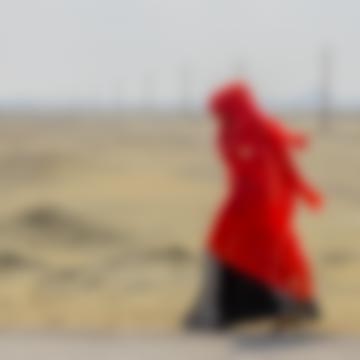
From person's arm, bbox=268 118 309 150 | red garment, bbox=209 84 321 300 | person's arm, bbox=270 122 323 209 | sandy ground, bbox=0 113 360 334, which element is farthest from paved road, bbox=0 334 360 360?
person's arm, bbox=268 118 309 150

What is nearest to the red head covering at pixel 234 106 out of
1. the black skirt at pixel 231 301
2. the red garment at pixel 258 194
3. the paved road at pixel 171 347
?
the red garment at pixel 258 194

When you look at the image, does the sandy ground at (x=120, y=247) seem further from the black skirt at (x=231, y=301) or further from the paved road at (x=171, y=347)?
the paved road at (x=171, y=347)

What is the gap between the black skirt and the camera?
736 centimetres

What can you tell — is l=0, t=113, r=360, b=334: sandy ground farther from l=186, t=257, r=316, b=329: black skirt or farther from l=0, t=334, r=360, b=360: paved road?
l=0, t=334, r=360, b=360: paved road

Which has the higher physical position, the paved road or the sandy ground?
the paved road

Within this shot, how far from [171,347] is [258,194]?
147 centimetres

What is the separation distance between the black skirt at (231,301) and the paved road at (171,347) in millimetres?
584

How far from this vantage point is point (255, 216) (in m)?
7.22

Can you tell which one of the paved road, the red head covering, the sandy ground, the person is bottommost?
the sandy ground

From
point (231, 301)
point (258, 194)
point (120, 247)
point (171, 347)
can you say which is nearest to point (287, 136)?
point (258, 194)

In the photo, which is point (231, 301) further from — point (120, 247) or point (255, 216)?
point (120, 247)

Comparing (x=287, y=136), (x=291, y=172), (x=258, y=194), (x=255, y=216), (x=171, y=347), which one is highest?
(x=287, y=136)

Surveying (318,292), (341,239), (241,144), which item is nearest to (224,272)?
(241,144)

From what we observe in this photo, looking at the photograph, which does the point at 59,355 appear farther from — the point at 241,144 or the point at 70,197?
the point at 70,197
